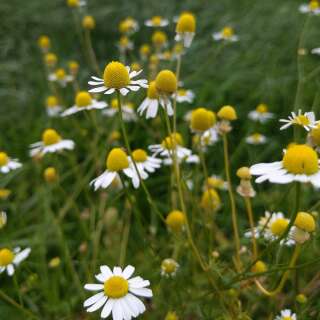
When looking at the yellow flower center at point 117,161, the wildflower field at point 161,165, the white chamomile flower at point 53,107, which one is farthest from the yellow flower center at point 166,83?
the white chamomile flower at point 53,107

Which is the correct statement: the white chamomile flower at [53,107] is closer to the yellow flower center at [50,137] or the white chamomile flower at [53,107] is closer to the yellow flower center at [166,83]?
the yellow flower center at [50,137]

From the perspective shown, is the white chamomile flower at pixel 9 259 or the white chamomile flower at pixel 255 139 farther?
the white chamomile flower at pixel 255 139

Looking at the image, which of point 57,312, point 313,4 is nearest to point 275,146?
point 313,4

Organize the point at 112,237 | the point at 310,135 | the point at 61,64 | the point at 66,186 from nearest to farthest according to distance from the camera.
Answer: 1. the point at 310,135
2. the point at 112,237
3. the point at 66,186
4. the point at 61,64

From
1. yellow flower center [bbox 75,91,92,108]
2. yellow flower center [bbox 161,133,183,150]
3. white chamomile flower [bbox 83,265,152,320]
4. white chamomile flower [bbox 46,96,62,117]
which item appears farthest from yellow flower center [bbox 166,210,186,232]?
white chamomile flower [bbox 46,96,62,117]

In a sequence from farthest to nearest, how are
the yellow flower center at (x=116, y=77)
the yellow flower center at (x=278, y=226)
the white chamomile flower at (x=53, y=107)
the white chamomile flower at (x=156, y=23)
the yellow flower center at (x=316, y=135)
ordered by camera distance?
the white chamomile flower at (x=53, y=107) → the white chamomile flower at (x=156, y=23) → the yellow flower center at (x=278, y=226) → the yellow flower center at (x=116, y=77) → the yellow flower center at (x=316, y=135)

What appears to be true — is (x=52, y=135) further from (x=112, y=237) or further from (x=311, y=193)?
(x=311, y=193)

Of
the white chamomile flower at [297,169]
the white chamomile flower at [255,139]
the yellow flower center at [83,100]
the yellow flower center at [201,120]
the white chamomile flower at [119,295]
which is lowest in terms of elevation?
the white chamomile flower at [255,139]

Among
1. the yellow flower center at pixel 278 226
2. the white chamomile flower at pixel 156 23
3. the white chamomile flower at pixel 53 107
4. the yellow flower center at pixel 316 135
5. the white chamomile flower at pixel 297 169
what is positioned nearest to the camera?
the white chamomile flower at pixel 297 169
